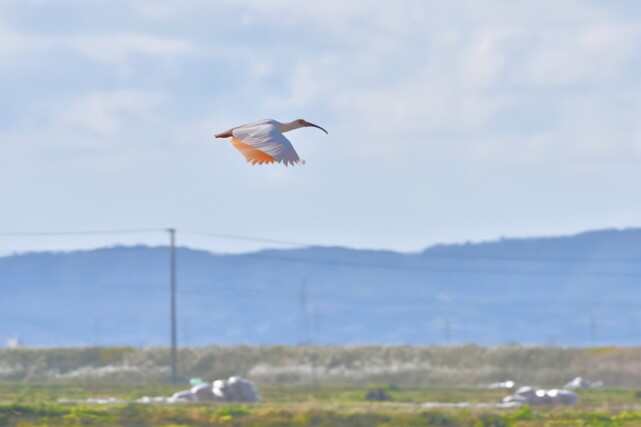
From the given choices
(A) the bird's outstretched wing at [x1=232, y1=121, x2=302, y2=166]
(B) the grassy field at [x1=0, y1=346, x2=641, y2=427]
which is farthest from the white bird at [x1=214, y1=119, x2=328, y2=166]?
(B) the grassy field at [x1=0, y1=346, x2=641, y2=427]

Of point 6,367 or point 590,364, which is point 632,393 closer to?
point 590,364

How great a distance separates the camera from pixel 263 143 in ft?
98.1

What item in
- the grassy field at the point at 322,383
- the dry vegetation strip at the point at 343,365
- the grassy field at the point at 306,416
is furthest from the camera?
the dry vegetation strip at the point at 343,365

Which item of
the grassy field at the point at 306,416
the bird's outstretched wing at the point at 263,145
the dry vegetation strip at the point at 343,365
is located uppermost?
the dry vegetation strip at the point at 343,365

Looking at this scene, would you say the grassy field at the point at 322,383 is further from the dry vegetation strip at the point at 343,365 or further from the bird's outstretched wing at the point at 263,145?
the bird's outstretched wing at the point at 263,145

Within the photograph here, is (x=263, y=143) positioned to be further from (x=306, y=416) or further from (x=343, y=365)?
(x=343, y=365)

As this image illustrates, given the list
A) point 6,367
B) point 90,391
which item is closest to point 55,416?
point 90,391

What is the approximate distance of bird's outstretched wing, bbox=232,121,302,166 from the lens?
2930 cm

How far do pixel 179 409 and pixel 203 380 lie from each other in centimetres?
4560

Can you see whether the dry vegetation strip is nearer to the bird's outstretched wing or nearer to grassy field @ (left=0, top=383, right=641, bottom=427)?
grassy field @ (left=0, top=383, right=641, bottom=427)

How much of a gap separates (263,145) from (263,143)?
69mm

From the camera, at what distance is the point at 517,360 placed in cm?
12381

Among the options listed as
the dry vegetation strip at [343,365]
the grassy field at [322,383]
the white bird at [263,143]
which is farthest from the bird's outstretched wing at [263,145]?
the dry vegetation strip at [343,365]

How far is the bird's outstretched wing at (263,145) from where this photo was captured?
2930 cm
